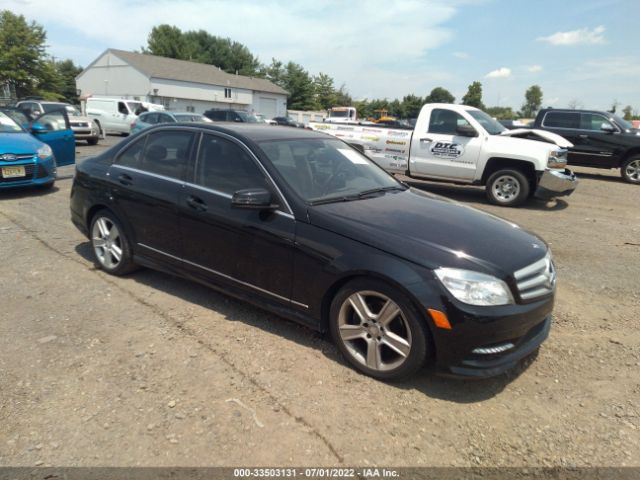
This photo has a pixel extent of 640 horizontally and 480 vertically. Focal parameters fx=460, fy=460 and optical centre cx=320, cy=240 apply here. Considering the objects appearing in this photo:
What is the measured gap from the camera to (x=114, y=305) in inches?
160

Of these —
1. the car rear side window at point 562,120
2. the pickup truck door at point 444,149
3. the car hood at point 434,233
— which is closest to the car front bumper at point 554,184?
the pickup truck door at point 444,149

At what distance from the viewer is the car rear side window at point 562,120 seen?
13602 mm

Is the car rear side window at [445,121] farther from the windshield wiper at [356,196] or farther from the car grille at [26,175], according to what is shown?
the car grille at [26,175]

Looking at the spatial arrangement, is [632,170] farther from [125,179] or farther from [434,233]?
[125,179]

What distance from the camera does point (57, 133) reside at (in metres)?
9.45

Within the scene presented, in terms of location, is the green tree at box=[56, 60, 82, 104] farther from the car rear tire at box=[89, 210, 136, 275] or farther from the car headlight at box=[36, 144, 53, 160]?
the car rear tire at box=[89, 210, 136, 275]

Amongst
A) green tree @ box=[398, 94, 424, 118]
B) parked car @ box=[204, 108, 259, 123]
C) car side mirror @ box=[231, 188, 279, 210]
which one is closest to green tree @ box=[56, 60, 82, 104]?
green tree @ box=[398, 94, 424, 118]

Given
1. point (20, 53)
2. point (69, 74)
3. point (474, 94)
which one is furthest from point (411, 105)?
point (69, 74)

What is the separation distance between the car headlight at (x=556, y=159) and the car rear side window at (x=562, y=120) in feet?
18.1

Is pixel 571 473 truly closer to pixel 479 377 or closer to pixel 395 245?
pixel 479 377

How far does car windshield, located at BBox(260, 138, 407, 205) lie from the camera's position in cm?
359

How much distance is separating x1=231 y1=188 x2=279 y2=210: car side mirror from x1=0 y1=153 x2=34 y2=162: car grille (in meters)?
6.36

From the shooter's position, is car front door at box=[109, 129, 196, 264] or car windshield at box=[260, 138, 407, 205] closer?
car windshield at box=[260, 138, 407, 205]

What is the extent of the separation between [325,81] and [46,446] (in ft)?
269
